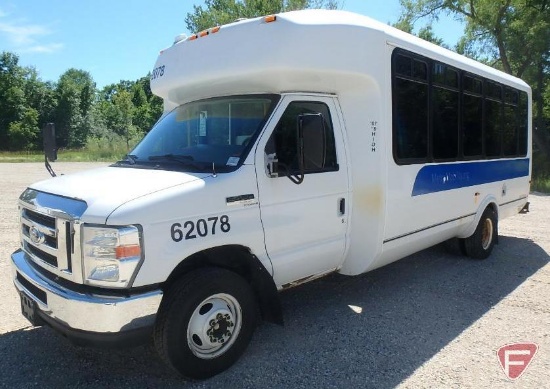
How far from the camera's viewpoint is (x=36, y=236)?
3453mm

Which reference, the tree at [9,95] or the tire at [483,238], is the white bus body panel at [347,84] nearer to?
the tire at [483,238]

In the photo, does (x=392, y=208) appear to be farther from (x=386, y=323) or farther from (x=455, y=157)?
(x=455, y=157)

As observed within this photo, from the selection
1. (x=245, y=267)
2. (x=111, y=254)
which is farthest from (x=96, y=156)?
(x=111, y=254)

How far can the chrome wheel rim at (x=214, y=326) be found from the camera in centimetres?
337

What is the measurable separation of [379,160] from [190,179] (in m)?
2.09

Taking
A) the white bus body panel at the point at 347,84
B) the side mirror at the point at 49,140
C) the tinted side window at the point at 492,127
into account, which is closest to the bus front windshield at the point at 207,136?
the white bus body panel at the point at 347,84

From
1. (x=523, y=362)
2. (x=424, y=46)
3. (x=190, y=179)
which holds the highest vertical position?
(x=424, y=46)

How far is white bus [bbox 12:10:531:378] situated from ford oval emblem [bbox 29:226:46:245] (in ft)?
0.05

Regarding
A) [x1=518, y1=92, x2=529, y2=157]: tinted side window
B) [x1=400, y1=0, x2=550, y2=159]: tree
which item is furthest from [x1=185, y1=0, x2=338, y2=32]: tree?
[x1=518, y1=92, x2=529, y2=157]: tinted side window

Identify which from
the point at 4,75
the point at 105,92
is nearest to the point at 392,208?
the point at 4,75

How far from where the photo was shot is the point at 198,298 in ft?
10.7

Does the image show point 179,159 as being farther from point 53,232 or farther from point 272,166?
point 53,232

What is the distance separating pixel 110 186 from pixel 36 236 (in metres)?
0.76

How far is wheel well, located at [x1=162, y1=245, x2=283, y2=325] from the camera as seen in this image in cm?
341
